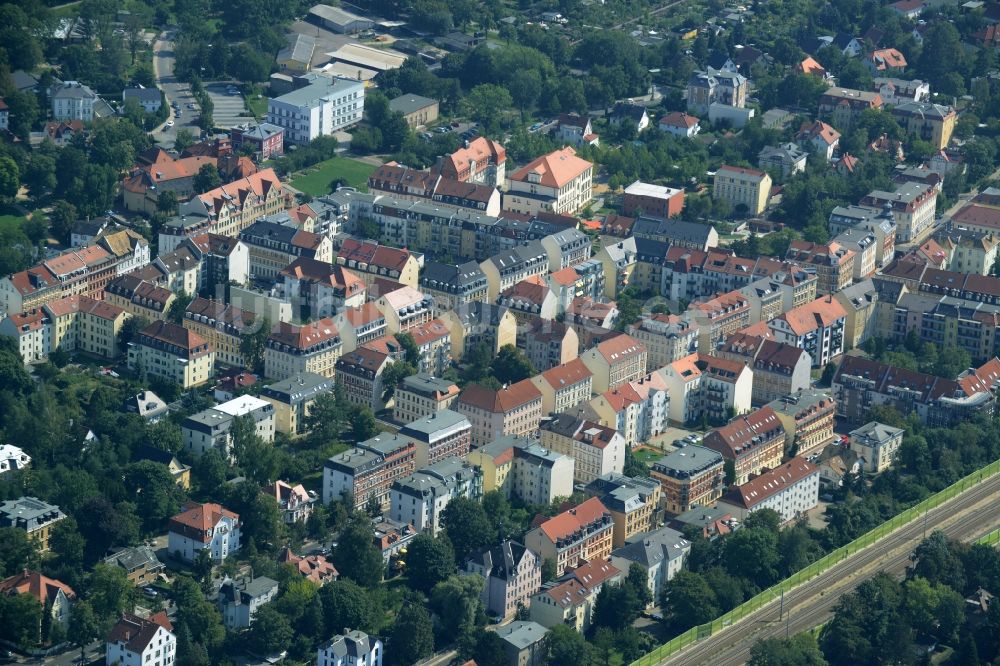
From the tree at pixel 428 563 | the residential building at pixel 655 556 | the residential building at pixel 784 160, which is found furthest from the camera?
the residential building at pixel 784 160

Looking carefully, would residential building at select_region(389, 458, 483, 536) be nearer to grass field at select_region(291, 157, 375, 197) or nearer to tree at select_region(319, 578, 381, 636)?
tree at select_region(319, 578, 381, 636)

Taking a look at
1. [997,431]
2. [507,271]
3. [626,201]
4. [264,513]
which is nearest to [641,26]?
[626,201]

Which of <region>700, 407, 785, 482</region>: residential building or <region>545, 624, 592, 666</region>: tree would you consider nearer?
<region>545, 624, 592, 666</region>: tree

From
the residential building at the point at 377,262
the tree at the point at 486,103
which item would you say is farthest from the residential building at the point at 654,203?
the residential building at the point at 377,262

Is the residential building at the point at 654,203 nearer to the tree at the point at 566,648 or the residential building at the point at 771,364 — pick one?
the residential building at the point at 771,364

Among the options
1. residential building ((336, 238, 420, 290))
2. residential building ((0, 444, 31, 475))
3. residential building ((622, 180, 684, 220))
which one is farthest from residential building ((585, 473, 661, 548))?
residential building ((622, 180, 684, 220))

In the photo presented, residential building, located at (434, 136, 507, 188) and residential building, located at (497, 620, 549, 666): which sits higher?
residential building, located at (434, 136, 507, 188)
